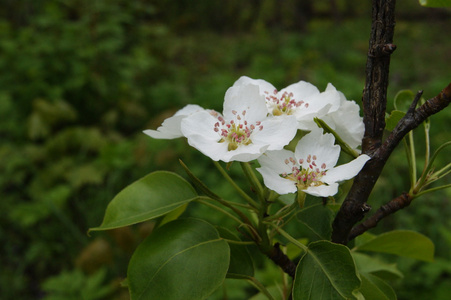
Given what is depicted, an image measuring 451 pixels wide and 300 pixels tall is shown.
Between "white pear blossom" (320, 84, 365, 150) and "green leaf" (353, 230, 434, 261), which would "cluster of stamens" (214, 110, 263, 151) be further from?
"green leaf" (353, 230, 434, 261)

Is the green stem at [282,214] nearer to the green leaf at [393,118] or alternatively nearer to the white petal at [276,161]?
the white petal at [276,161]

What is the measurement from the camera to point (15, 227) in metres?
2.75

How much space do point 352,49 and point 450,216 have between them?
3.75 m

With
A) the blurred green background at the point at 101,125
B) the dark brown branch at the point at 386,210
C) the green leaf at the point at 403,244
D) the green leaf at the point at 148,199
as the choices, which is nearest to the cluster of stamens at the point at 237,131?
the green leaf at the point at 148,199

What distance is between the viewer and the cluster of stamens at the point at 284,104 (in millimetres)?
751

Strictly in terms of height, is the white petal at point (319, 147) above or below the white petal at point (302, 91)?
below

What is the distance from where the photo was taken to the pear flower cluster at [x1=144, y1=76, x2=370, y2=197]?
624 millimetres

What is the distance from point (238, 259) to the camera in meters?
0.73

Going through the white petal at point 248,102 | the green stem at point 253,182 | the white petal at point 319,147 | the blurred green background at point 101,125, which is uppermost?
the white petal at point 248,102

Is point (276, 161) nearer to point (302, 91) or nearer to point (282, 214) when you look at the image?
point (282, 214)

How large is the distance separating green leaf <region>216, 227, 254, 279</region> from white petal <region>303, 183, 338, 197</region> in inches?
7.3

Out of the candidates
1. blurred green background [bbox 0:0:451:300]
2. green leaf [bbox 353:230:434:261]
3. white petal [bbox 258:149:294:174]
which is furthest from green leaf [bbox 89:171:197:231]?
blurred green background [bbox 0:0:451:300]

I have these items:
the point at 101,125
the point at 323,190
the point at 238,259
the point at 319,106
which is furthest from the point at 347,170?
the point at 101,125

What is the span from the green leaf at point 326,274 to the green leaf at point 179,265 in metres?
0.11
